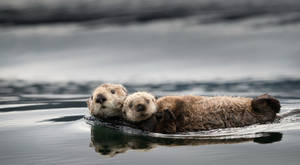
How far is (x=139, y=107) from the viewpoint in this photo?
6.01 m

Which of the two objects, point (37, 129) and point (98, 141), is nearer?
point (98, 141)

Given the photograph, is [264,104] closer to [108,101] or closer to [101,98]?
[108,101]

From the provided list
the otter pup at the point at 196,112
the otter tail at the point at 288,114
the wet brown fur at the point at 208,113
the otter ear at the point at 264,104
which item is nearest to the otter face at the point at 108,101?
the otter pup at the point at 196,112

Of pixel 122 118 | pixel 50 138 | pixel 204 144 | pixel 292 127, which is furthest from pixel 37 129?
pixel 292 127

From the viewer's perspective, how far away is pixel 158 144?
17.5 feet

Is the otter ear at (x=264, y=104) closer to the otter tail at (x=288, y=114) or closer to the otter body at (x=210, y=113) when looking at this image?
the otter body at (x=210, y=113)

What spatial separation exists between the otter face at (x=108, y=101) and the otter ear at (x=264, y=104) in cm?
209

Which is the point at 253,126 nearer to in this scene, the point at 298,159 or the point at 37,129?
the point at 298,159

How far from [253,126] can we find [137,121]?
69.5 inches

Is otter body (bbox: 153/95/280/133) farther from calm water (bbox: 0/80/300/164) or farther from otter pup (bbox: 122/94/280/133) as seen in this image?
calm water (bbox: 0/80/300/164)

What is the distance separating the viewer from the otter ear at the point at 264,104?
20.8 ft

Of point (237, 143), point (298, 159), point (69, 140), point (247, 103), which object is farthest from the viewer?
point (247, 103)

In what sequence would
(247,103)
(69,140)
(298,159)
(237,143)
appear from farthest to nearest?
(247,103)
(69,140)
(237,143)
(298,159)

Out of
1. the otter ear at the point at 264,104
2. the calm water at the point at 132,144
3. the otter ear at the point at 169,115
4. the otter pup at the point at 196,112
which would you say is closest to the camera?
the calm water at the point at 132,144
